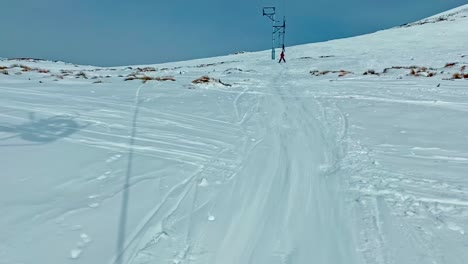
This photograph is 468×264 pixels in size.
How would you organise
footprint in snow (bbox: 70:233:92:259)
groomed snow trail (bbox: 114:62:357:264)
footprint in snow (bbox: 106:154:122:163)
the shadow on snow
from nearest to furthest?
footprint in snow (bbox: 70:233:92:259)
groomed snow trail (bbox: 114:62:357:264)
footprint in snow (bbox: 106:154:122:163)
the shadow on snow

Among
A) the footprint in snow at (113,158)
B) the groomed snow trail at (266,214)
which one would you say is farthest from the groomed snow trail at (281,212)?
the footprint in snow at (113,158)

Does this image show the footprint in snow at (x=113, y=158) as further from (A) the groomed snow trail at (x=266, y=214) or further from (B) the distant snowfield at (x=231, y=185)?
(A) the groomed snow trail at (x=266, y=214)

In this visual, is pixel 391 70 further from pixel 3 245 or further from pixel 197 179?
pixel 3 245

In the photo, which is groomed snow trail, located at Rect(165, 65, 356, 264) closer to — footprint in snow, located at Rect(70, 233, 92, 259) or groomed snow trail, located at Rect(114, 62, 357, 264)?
groomed snow trail, located at Rect(114, 62, 357, 264)

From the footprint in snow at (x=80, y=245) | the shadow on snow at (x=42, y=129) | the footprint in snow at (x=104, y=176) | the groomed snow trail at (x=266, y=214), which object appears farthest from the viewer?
the shadow on snow at (x=42, y=129)

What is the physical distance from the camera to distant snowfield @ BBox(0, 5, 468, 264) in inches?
101


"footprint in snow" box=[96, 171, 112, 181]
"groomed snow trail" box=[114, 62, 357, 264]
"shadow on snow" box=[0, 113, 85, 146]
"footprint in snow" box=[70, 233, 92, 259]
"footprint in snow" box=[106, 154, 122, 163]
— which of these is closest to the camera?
"footprint in snow" box=[70, 233, 92, 259]

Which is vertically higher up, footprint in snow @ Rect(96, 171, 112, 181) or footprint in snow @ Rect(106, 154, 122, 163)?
footprint in snow @ Rect(106, 154, 122, 163)

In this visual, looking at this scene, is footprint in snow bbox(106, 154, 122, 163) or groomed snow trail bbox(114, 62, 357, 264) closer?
groomed snow trail bbox(114, 62, 357, 264)

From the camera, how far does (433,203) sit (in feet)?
10.5

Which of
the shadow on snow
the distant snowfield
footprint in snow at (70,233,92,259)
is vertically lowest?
footprint in snow at (70,233,92,259)

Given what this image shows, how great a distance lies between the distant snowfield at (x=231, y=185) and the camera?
2570mm

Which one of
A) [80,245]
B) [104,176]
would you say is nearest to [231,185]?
[104,176]

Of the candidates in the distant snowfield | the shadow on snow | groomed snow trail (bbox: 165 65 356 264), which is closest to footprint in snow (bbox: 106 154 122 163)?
the distant snowfield
